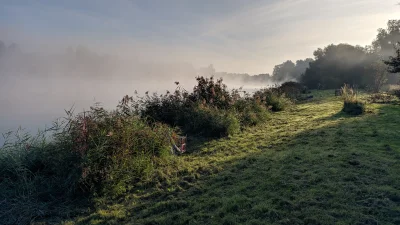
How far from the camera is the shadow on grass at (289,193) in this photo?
2730mm

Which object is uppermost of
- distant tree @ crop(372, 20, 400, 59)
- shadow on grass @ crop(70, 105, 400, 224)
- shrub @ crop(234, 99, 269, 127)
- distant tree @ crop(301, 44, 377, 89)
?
distant tree @ crop(372, 20, 400, 59)

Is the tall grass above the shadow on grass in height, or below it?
above

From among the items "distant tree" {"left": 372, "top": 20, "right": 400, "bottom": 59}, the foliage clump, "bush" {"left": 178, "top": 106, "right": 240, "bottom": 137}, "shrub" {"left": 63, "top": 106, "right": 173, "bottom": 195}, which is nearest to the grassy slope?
"shrub" {"left": 63, "top": 106, "right": 173, "bottom": 195}

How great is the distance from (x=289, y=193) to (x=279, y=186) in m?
0.26

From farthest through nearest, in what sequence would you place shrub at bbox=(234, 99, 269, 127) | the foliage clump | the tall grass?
shrub at bbox=(234, 99, 269, 127) → the foliage clump → the tall grass

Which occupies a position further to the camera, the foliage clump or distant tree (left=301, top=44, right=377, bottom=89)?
distant tree (left=301, top=44, right=377, bottom=89)

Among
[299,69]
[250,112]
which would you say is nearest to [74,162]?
[250,112]

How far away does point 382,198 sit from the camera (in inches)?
114

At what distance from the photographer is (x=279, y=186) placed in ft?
11.4

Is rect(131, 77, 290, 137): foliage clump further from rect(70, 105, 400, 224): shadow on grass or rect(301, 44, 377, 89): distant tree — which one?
rect(301, 44, 377, 89): distant tree

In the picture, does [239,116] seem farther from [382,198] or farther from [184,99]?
[382,198]

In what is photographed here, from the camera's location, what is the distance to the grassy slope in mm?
2773

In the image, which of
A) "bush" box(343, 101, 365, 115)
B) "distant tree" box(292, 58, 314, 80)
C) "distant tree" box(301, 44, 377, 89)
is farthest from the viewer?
"distant tree" box(292, 58, 314, 80)

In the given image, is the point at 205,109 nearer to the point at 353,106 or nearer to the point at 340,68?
the point at 353,106
